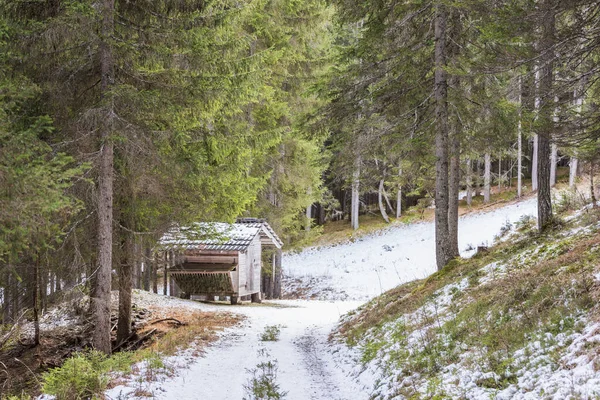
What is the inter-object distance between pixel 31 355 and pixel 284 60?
16.2 metres

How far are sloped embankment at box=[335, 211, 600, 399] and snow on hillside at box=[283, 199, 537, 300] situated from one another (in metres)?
14.3

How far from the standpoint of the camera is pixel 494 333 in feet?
21.4

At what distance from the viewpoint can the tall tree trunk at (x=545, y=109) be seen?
813 centimetres

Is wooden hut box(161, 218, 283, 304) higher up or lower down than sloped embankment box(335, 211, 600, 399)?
lower down

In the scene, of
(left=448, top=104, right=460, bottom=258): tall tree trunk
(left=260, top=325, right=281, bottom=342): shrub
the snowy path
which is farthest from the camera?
(left=448, top=104, right=460, bottom=258): tall tree trunk

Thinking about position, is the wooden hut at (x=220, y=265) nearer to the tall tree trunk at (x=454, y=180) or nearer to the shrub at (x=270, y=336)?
the shrub at (x=270, y=336)

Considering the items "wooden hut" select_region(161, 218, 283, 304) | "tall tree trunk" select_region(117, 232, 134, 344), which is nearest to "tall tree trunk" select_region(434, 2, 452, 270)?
"tall tree trunk" select_region(117, 232, 134, 344)

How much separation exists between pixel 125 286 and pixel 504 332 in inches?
381

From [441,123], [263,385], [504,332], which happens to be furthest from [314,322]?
[504,332]

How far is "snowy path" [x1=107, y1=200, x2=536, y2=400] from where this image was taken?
7746 millimetres

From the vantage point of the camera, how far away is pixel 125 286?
41.3ft

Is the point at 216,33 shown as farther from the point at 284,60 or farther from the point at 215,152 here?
the point at 284,60

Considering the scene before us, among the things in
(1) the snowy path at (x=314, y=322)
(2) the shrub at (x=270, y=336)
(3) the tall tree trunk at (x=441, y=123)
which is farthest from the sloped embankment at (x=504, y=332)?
(2) the shrub at (x=270, y=336)

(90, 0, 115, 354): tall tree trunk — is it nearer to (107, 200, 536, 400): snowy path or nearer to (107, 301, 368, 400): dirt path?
(107, 301, 368, 400): dirt path
